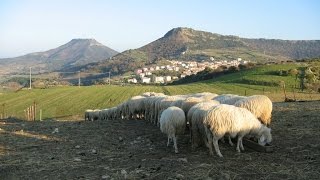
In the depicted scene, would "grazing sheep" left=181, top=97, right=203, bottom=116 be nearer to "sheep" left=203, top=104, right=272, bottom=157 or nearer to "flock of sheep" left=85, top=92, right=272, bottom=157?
"flock of sheep" left=85, top=92, right=272, bottom=157

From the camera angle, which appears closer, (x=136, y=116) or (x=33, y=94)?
(x=136, y=116)

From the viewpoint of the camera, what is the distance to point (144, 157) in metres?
14.0

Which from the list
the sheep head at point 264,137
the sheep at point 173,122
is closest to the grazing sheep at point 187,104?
the sheep at point 173,122

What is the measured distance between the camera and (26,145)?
16953 mm

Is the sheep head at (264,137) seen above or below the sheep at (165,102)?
below

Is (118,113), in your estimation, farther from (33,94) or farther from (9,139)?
(33,94)

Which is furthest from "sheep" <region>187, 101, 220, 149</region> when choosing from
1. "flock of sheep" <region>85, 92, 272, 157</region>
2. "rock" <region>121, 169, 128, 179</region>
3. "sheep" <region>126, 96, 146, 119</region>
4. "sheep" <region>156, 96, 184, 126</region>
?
"sheep" <region>126, 96, 146, 119</region>

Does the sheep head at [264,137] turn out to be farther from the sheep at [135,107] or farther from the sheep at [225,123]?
the sheep at [135,107]

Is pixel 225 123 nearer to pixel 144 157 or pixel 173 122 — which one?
pixel 173 122

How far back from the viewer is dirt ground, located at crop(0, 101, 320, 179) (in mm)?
11711

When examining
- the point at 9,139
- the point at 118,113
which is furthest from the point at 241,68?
the point at 9,139

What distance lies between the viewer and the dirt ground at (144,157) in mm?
11711

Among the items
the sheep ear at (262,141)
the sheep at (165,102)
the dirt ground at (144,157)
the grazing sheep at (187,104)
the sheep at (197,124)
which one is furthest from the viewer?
the sheep at (165,102)

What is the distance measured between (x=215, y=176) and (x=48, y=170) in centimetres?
508
